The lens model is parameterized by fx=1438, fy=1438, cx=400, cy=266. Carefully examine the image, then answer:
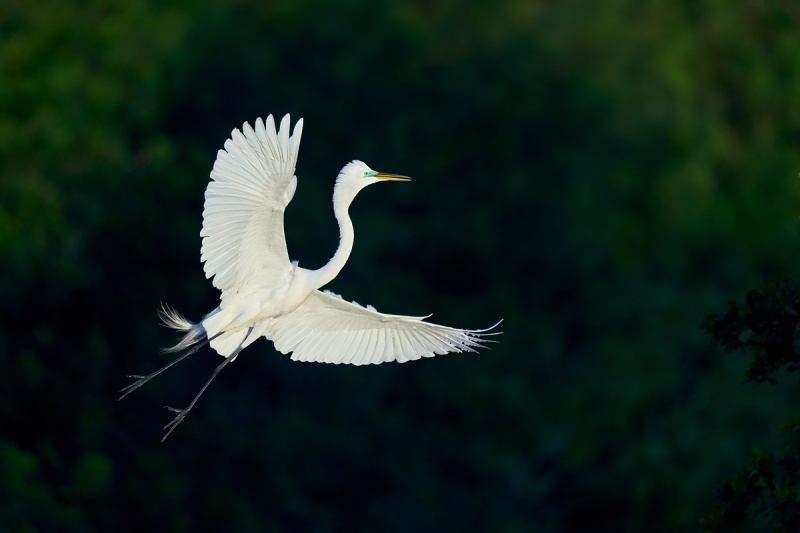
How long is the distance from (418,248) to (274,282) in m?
9.03

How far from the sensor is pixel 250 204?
229 inches

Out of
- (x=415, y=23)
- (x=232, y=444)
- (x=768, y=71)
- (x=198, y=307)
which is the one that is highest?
(x=768, y=71)

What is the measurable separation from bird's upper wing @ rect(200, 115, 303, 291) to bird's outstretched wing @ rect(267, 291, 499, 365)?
0.32m

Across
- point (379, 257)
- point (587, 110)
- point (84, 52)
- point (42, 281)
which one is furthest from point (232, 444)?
point (587, 110)

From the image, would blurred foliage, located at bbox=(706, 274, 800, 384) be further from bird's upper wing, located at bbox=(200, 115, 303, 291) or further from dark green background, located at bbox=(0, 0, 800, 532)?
dark green background, located at bbox=(0, 0, 800, 532)

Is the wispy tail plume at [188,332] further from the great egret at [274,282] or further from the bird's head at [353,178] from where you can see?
the bird's head at [353,178]

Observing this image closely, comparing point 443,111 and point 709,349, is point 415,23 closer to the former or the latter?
point 443,111

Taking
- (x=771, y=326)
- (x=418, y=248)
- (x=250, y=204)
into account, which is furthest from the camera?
(x=418, y=248)

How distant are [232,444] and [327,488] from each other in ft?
A: 2.92

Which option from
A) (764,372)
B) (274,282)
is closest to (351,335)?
(274,282)

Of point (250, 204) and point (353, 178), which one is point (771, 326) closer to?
point (353, 178)

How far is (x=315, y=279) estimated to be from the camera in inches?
241

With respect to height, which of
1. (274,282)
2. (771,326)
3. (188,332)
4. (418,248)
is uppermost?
(418,248)

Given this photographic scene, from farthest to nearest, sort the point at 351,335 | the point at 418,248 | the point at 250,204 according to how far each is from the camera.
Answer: the point at 418,248 < the point at 351,335 < the point at 250,204
